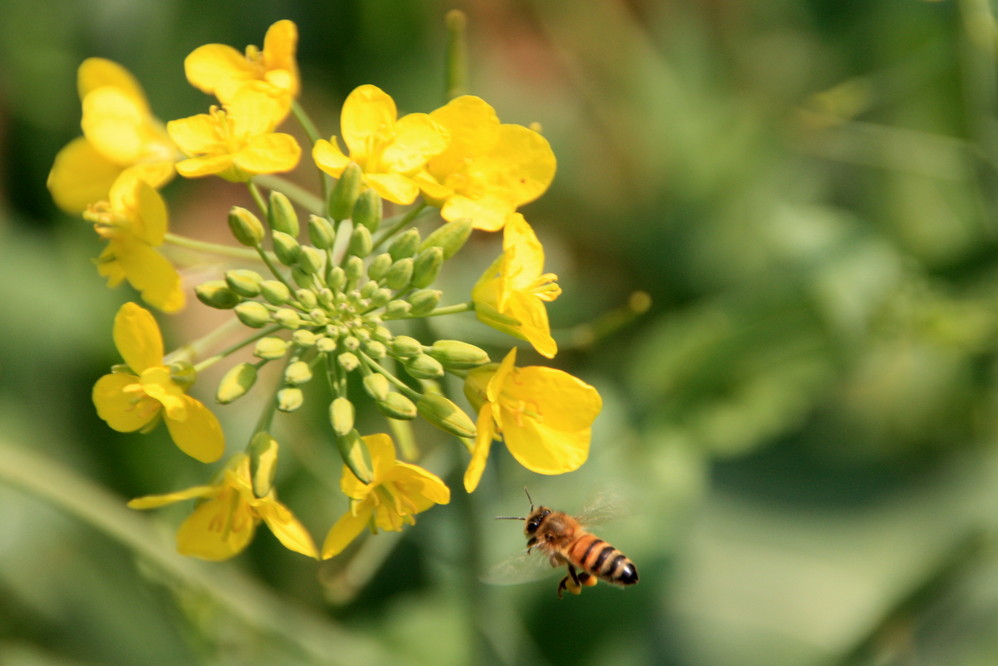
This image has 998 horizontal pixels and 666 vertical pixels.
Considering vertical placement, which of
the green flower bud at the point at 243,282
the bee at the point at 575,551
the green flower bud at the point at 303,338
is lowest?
the bee at the point at 575,551

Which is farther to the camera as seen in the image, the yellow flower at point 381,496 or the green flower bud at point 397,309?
the green flower bud at point 397,309

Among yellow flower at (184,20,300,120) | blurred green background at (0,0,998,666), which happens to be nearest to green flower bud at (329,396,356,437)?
yellow flower at (184,20,300,120)

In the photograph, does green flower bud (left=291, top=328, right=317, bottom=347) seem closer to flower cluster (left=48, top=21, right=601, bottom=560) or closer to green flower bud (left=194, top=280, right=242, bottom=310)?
flower cluster (left=48, top=21, right=601, bottom=560)

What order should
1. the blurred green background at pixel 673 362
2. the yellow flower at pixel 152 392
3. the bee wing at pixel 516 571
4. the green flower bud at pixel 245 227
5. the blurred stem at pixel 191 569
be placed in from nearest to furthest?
the yellow flower at pixel 152 392 < the green flower bud at pixel 245 227 < the bee wing at pixel 516 571 < the blurred stem at pixel 191 569 < the blurred green background at pixel 673 362

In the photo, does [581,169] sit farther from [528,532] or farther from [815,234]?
[528,532]

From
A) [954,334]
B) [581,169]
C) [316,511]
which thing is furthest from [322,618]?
[954,334]

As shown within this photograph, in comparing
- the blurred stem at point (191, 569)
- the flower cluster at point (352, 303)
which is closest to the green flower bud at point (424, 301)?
the flower cluster at point (352, 303)

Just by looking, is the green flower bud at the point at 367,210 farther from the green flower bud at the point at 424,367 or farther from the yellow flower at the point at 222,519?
the yellow flower at the point at 222,519
